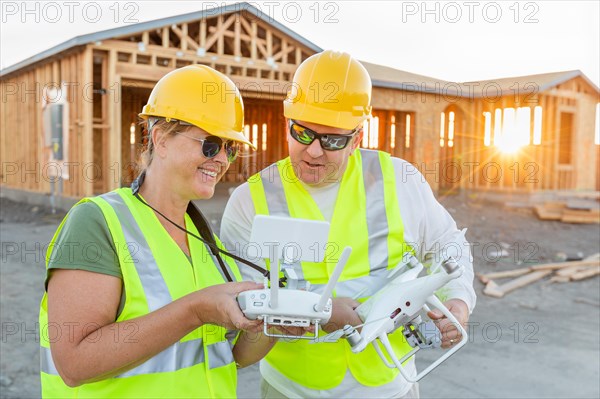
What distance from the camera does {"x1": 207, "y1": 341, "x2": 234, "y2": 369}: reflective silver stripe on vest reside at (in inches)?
76.2

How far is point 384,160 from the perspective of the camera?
8.99 feet

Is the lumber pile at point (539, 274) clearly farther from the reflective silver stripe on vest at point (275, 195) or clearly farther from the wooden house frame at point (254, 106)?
the wooden house frame at point (254, 106)

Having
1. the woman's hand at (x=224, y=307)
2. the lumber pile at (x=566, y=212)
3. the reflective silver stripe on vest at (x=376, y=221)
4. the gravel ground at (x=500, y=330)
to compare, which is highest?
the reflective silver stripe on vest at (x=376, y=221)

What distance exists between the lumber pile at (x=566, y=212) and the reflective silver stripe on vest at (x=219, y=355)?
1632 centimetres

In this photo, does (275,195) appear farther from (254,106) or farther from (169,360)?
(254,106)

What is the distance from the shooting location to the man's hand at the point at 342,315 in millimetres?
2193

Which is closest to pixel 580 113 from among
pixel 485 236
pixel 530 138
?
pixel 530 138

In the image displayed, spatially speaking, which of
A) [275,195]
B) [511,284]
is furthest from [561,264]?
[275,195]

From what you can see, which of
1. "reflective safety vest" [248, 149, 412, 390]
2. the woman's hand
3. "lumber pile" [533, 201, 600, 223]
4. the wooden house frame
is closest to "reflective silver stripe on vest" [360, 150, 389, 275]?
"reflective safety vest" [248, 149, 412, 390]

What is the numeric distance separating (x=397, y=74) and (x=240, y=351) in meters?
17.8

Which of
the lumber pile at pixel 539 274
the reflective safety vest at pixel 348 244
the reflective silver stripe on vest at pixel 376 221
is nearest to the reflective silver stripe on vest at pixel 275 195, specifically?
the reflective safety vest at pixel 348 244

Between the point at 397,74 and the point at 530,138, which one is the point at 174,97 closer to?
the point at 397,74

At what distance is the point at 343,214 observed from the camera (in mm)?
2525

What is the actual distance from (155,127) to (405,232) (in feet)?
3.91
